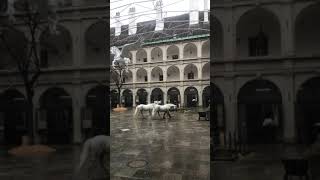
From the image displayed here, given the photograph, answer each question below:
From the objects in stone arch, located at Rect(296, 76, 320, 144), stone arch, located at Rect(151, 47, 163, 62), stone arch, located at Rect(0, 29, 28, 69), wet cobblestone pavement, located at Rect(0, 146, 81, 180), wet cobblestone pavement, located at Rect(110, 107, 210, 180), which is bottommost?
wet cobblestone pavement, located at Rect(0, 146, 81, 180)

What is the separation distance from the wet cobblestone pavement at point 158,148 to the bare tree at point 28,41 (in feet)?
2.72

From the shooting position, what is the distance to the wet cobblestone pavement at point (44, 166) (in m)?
3.25

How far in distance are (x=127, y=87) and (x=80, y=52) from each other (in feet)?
1.69

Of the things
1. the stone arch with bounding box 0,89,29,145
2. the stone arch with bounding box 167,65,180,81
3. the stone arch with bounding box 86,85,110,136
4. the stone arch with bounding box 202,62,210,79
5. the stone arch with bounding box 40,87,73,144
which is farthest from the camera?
the stone arch with bounding box 0,89,29,145

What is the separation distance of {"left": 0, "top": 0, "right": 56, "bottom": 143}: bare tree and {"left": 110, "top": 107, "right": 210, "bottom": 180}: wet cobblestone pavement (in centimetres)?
83

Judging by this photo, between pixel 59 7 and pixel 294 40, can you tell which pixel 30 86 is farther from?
pixel 294 40

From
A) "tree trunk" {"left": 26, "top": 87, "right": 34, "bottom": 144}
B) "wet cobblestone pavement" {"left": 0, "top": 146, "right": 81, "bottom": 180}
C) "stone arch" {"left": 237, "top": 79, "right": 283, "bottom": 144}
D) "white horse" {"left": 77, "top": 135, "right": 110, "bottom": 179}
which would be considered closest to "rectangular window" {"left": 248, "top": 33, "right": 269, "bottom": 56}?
"stone arch" {"left": 237, "top": 79, "right": 283, "bottom": 144}

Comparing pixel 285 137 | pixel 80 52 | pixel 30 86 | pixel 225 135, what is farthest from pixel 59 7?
pixel 285 137

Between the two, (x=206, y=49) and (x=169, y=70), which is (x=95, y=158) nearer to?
(x=169, y=70)

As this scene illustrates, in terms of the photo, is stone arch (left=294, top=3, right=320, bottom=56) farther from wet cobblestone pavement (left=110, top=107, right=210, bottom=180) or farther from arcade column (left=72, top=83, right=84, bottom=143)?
arcade column (left=72, top=83, right=84, bottom=143)

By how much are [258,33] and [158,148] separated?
1.14 metres

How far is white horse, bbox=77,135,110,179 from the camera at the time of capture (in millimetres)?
3178

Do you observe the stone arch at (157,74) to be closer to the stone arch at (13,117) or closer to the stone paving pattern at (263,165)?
the stone paving pattern at (263,165)

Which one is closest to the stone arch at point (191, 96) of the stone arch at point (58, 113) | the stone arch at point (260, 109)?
the stone arch at point (260, 109)
